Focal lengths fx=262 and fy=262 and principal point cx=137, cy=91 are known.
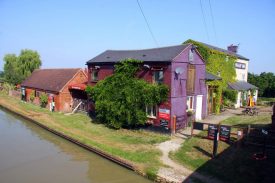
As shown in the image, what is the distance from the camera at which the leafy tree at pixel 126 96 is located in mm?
19234

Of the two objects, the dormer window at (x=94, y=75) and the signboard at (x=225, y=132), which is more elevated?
the dormer window at (x=94, y=75)

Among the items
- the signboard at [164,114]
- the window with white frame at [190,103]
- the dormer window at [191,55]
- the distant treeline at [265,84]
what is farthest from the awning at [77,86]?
the distant treeline at [265,84]

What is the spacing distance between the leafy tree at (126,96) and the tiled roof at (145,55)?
4.03ft

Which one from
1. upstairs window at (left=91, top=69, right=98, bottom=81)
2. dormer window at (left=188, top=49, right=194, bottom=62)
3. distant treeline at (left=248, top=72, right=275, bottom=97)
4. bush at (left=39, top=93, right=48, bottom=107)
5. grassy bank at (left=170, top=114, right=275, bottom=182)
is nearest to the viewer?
grassy bank at (left=170, top=114, right=275, bottom=182)

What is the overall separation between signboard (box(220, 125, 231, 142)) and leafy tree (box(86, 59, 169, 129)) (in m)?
4.76

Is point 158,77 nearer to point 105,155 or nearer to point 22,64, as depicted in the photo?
point 105,155

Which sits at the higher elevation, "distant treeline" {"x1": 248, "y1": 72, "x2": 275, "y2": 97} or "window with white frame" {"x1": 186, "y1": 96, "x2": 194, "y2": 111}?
"distant treeline" {"x1": 248, "y1": 72, "x2": 275, "y2": 97}

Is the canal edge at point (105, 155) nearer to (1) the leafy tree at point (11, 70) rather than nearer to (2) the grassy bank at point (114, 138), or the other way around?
(2) the grassy bank at point (114, 138)

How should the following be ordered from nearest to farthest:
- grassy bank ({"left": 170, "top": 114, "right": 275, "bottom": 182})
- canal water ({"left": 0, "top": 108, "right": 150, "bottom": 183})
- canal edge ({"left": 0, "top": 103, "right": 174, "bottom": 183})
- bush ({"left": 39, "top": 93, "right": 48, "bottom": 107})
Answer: grassy bank ({"left": 170, "top": 114, "right": 275, "bottom": 182}), canal edge ({"left": 0, "top": 103, "right": 174, "bottom": 183}), canal water ({"left": 0, "top": 108, "right": 150, "bottom": 183}), bush ({"left": 39, "top": 93, "right": 48, "bottom": 107})

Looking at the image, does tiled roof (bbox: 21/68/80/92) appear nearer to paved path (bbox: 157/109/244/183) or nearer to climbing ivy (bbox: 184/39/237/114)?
climbing ivy (bbox: 184/39/237/114)

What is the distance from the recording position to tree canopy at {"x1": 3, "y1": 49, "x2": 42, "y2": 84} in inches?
2027

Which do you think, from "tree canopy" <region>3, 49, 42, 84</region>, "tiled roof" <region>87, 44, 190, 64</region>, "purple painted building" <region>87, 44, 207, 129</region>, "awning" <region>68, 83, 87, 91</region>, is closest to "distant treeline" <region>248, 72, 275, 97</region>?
"purple painted building" <region>87, 44, 207, 129</region>

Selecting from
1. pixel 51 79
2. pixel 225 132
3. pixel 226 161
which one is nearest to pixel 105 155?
pixel 226 161

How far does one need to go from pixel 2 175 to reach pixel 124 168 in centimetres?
607
